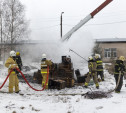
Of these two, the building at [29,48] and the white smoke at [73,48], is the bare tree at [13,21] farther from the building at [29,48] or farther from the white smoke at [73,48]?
the white smoke at [73,48]

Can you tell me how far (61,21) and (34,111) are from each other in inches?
887

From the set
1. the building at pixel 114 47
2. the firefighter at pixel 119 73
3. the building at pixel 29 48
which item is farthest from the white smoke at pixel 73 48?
the building at pixel 114 47

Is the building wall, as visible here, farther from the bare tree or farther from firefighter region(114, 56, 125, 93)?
firefighter region(114, 56, 125, 93)

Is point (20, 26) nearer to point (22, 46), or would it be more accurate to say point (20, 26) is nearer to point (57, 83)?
point (22, 46)

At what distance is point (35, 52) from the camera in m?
19.4

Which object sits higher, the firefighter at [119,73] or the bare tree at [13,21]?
the bare tree at [13,21]

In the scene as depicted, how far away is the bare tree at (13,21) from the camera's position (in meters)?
21.3

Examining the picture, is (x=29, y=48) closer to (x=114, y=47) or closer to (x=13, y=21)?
(x=13, y=21)

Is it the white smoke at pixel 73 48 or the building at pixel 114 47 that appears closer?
the white smoke at pixel 73 48

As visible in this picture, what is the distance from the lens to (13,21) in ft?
69.9

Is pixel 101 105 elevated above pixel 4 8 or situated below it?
below

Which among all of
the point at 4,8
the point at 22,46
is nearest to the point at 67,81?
the point at 22,46

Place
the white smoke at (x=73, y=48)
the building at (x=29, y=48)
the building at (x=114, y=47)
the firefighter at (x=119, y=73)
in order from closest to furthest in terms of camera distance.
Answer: the firefighter at (x=119, y=73), the white smoke at (x=73, y=48), the building at (x=29, y=48), the building at (x=114, y=47)

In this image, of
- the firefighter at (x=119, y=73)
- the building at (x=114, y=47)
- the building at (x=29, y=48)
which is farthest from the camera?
the building at (x=114, y=47)
